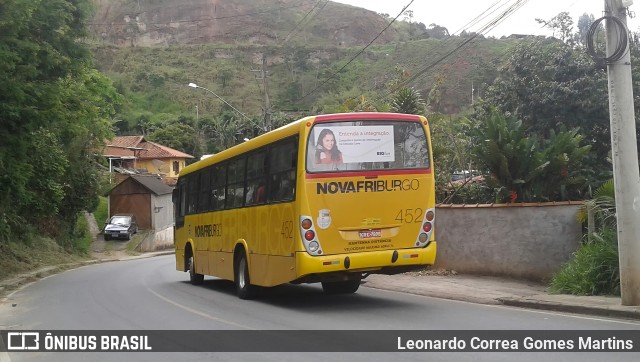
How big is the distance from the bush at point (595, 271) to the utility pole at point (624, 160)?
4.65ft

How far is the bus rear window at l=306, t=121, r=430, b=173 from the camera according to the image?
1159cm

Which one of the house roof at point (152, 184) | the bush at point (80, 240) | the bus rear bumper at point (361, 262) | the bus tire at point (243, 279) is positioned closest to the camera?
the bus rear bumper at point (361, 262)

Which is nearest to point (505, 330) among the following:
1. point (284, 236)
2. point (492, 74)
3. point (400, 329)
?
point (400, 329)

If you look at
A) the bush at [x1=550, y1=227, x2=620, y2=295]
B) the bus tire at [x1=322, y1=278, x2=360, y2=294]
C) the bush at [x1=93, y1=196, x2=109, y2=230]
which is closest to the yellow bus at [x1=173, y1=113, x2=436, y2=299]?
→ the bus tire at [x1=322, y1=278, x2=360, y2=294]

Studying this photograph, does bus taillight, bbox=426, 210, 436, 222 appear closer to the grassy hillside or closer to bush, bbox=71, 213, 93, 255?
bush, bbox=71, 213, 93, 255

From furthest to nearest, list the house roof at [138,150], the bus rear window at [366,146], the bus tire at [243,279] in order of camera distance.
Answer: the house roof at [138,150] < the bus tire at [243,279] < the bus rear window at [366,146]

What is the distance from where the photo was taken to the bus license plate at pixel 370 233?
11.6 m

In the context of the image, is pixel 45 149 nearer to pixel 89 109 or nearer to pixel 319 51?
pixel 89 109

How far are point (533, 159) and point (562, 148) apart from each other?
797mm

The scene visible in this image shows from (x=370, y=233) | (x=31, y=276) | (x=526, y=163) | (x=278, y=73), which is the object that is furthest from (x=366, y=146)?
(x=278, y=73)

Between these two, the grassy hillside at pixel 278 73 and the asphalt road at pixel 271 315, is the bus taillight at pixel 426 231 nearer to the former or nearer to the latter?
the asphalt road at pixel 271 315

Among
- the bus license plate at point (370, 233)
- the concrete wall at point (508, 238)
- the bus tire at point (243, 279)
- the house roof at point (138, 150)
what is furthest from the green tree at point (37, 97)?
the house roof at point (138, 150)

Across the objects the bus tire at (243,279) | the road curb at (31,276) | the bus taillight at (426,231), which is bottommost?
the road curb at (31,276)

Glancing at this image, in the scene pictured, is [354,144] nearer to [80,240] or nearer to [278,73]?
[80,240]
